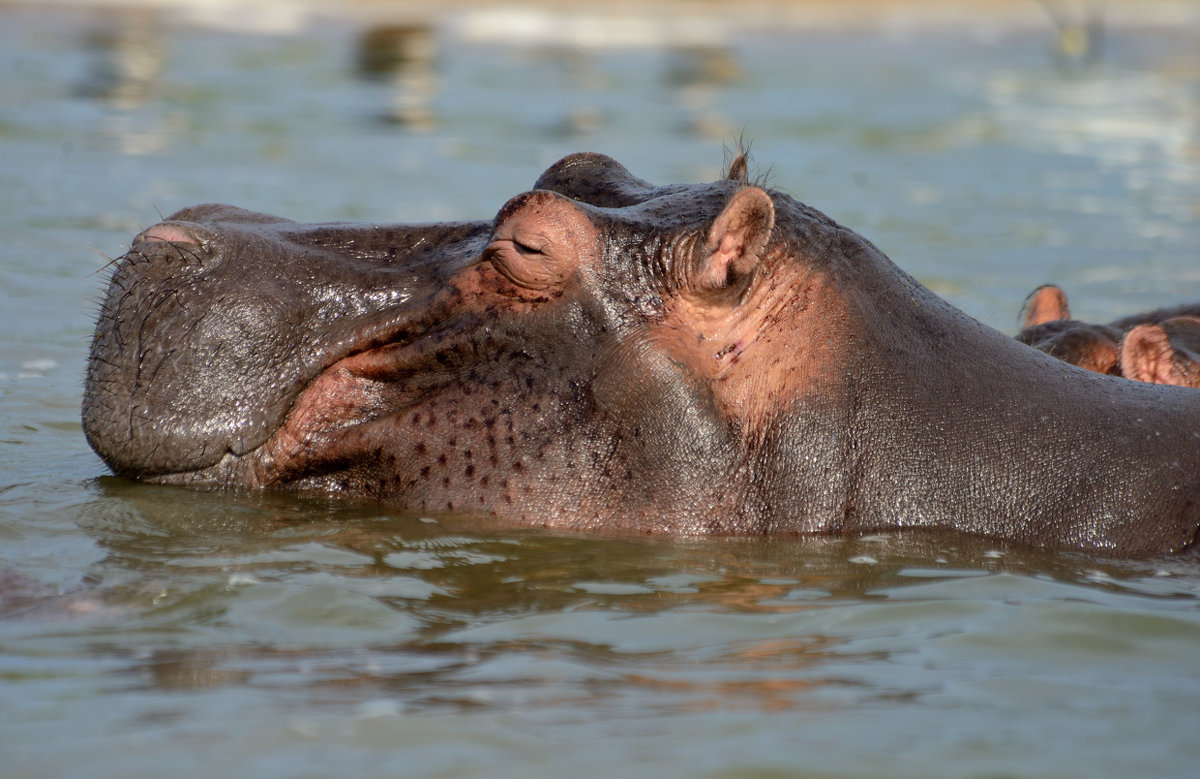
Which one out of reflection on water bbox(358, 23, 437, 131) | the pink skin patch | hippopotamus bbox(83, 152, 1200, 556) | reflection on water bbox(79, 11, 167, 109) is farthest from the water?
reflection on water bbox(79, 11, 167, 109)

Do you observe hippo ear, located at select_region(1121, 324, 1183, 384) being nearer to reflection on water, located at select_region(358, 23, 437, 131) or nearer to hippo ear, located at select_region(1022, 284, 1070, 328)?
hippo ear, located at select_region(1022, 284, 1070, 328)

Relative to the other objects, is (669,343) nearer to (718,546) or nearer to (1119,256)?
(718,546)

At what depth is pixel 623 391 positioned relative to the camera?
4.44m

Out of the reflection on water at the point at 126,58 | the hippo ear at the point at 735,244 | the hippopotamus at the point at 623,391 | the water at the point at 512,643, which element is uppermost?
the reflection on water at the point at 126,58

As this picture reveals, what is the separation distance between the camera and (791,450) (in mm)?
4480

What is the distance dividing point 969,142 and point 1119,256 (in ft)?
20.3

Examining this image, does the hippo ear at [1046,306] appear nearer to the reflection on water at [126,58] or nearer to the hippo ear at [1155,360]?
the hippo ear at [1155,360]

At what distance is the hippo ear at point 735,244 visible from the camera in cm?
438

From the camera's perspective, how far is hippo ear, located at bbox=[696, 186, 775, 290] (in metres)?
4.38

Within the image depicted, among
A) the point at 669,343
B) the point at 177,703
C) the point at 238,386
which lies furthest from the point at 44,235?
the point at 177,703

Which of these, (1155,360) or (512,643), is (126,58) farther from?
(512,643)

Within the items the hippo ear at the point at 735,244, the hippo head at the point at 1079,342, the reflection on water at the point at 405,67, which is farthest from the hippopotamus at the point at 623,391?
the reflection on water at the point at 405,67

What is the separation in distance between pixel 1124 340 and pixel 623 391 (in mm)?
2355

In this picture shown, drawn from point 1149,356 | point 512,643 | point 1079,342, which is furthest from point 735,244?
point 1079,342
